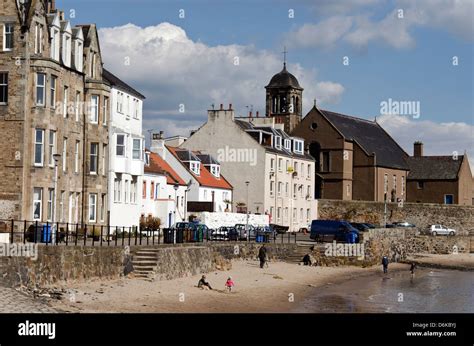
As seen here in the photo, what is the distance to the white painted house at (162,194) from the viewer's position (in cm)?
6469

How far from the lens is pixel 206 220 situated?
70.1 metres

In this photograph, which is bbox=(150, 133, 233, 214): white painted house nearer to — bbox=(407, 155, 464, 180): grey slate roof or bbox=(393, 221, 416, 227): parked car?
bbox=(393, 221, 416, 227): parked car

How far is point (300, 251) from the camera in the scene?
63.2 m

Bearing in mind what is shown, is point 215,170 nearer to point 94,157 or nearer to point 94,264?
point 94,157

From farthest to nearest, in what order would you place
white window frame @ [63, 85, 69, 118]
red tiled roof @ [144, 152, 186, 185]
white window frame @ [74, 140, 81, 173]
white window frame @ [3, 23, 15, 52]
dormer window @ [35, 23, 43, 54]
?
1. red tiled roof @ [144, 152, 186, 185]
2. white window frame @ [74, 140, 81, 173]
3. white window frame @ [63, 85, 69, 118]
4. dormer window @ [35, 23, 43, 54]
5. white window frame @ [3, 23, 15, 52]

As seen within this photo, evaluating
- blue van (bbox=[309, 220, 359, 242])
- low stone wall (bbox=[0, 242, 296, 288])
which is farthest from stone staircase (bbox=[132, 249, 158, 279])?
blue van (bbox=[309, 220, 359, 242])

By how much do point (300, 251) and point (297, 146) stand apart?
111ft

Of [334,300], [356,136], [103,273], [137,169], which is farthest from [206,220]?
[356,136]

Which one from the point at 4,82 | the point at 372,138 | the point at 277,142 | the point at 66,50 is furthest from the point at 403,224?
the point at 4,82

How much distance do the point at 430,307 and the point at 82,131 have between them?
21192 mm

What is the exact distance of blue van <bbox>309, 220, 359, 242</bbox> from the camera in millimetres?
68000

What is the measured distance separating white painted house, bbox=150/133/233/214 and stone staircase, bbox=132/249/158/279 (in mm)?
29762

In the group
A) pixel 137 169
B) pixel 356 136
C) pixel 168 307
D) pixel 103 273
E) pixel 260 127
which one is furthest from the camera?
pixel 356 136
